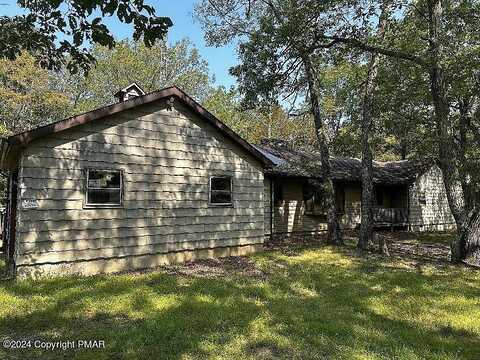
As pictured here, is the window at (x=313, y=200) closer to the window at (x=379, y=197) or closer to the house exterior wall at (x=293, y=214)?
the house exterior wall at (x=293, y=214)

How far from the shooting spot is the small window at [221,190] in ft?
40.5

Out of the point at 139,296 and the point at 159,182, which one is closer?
the point at 139,296

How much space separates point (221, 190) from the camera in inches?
496

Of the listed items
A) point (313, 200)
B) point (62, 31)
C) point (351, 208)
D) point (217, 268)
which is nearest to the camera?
point (62, 31)

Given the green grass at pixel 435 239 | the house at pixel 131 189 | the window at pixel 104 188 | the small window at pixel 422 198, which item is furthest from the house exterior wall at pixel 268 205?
the small window at pixel 422 198

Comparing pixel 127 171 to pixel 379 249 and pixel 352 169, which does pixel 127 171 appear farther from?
pixel 352 169

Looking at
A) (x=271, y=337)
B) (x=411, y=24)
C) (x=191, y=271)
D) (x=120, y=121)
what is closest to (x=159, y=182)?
(x=120, y=121)

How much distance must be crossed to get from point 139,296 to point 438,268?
331 inches

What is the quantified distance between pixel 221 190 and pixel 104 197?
156 inches

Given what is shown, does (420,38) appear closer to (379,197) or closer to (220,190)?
(220,190)

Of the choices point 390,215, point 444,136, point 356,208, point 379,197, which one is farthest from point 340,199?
point 444,136

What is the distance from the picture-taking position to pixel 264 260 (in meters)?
12.0

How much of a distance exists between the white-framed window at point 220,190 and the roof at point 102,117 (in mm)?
1368

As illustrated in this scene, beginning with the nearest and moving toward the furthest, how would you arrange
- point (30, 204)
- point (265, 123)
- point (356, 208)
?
point (30, 204)
point (356, 208)
point (265, 123)
